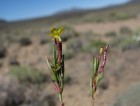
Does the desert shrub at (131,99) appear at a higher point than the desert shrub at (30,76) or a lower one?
higher

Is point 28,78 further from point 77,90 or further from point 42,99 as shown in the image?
point 42,99

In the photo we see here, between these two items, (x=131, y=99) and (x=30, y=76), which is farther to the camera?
(x=30, y=76)

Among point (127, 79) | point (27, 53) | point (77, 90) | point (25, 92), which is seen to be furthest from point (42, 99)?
point (27, 53)

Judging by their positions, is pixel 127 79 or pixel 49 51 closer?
pixel 127 79

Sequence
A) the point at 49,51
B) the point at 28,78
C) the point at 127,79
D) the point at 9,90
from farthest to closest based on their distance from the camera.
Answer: the point at 49,51 < the point at 28,78 < the point at 127,79 < the point at 9,90

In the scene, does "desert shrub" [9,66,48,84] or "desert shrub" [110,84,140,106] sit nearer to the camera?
"desert shrub" [110,84,140,106]

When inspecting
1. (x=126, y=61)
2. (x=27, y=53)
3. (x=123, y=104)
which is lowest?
(x=27, y=53)

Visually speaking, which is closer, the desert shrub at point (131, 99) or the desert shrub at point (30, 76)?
the desert shrub at point (131, 99)

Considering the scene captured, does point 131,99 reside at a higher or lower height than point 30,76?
higher

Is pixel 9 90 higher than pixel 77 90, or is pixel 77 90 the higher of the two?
pixel 9 90

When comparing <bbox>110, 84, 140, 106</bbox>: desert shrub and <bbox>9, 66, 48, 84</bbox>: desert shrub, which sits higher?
<bbox>110, 84, 140, 106</bbox>: desert shrub

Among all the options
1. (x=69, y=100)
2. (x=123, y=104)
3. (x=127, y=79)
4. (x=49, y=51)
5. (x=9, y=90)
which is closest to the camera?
(x=123, y=104)
